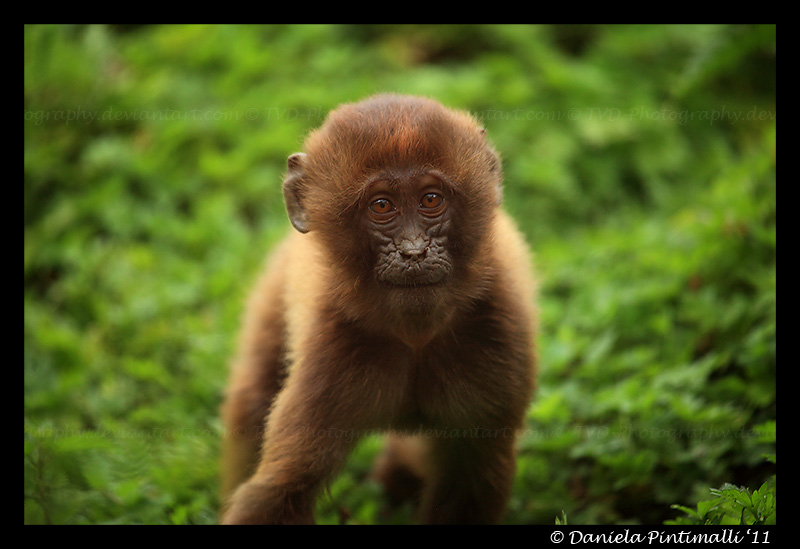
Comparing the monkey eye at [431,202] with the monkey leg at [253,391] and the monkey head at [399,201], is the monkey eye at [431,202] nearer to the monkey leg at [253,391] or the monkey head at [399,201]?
the monkey head at [399,201]

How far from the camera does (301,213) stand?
4250 millimetres

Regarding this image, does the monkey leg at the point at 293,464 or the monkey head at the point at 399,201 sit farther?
the monkey leg at the point at 293,464

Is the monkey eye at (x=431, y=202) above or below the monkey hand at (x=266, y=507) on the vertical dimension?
above

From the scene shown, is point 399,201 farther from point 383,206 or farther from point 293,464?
point 293,464

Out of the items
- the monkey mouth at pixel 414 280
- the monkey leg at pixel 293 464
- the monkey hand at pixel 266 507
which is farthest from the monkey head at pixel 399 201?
the monkey hand at pixel 266 507

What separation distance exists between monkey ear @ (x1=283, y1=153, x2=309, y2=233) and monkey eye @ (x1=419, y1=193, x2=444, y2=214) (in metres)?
0.77

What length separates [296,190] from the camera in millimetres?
4258

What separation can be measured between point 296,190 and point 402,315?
101 cm

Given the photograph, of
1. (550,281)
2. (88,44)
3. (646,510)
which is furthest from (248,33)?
(646,510)

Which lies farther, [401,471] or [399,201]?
[401,471]

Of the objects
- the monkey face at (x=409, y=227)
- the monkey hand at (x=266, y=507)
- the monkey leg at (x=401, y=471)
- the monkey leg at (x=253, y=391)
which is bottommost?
the monkey leg at (x=401, y=471)

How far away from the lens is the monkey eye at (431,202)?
385 centimetres

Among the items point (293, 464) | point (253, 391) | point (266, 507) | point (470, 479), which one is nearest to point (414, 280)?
point (293, 464)

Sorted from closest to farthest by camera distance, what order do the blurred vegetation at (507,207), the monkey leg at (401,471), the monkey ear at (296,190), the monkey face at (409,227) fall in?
the monkey face at (409,227), the monkey ear at (296,190), the blurred vegetation at (507,207), the monkey leg at (401,471)
